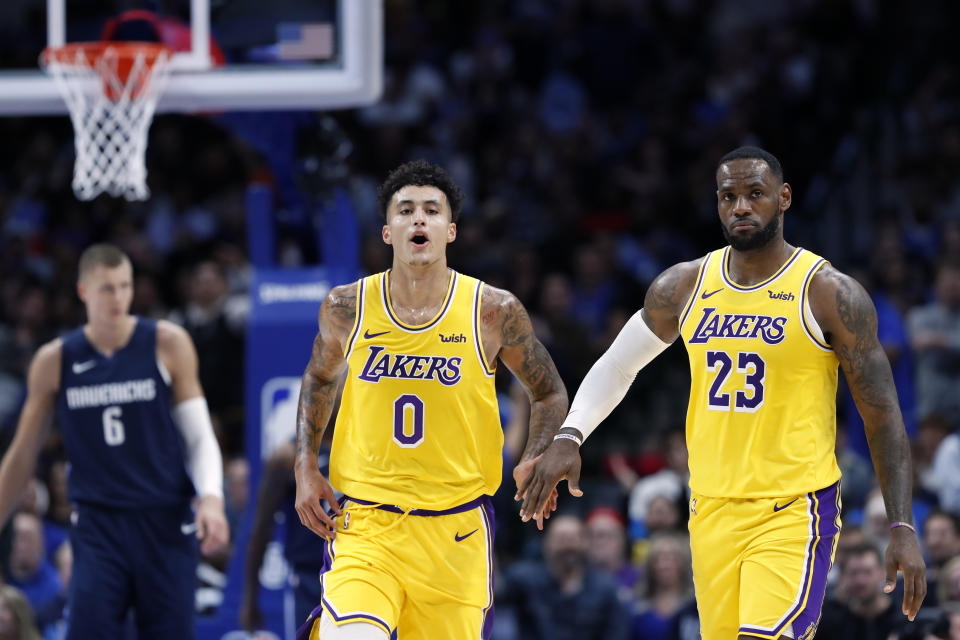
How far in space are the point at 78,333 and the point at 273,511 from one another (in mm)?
1380

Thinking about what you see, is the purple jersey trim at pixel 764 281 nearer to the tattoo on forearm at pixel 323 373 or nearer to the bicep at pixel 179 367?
the tattoo on forearm at pixel 323 373

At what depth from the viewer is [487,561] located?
5.78 meters

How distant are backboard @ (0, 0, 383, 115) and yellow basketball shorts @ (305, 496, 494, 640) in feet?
10.6

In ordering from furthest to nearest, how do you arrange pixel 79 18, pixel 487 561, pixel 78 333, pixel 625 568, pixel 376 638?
1. pixel 625 568
2. pixel 79 18
3. pixel 78 333
4. pixel 487 561
5. pixel 376 638

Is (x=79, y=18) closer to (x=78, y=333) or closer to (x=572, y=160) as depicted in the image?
(x=78, y=333)

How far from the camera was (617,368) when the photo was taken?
6.00 meters

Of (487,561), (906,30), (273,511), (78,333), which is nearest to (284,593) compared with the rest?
(273,511)

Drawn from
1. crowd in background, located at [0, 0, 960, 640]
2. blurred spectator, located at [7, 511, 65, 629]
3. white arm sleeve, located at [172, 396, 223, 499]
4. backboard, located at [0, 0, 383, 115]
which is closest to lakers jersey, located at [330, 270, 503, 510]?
white arm sleeve, located at [172, 396, 223, 499]

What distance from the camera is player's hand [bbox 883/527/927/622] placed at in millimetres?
5066

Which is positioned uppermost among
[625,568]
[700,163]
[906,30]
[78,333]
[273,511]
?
[906,30]

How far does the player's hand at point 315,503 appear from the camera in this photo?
5.73 m

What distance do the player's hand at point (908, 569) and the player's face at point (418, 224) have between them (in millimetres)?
2127

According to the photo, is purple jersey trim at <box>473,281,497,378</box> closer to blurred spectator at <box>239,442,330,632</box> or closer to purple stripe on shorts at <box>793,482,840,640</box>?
purple stripe on shorts at <box>793,482,840,640</box>

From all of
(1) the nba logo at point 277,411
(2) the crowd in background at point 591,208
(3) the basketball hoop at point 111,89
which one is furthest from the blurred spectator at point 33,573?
(3) the basketball hoop at point 111,89
